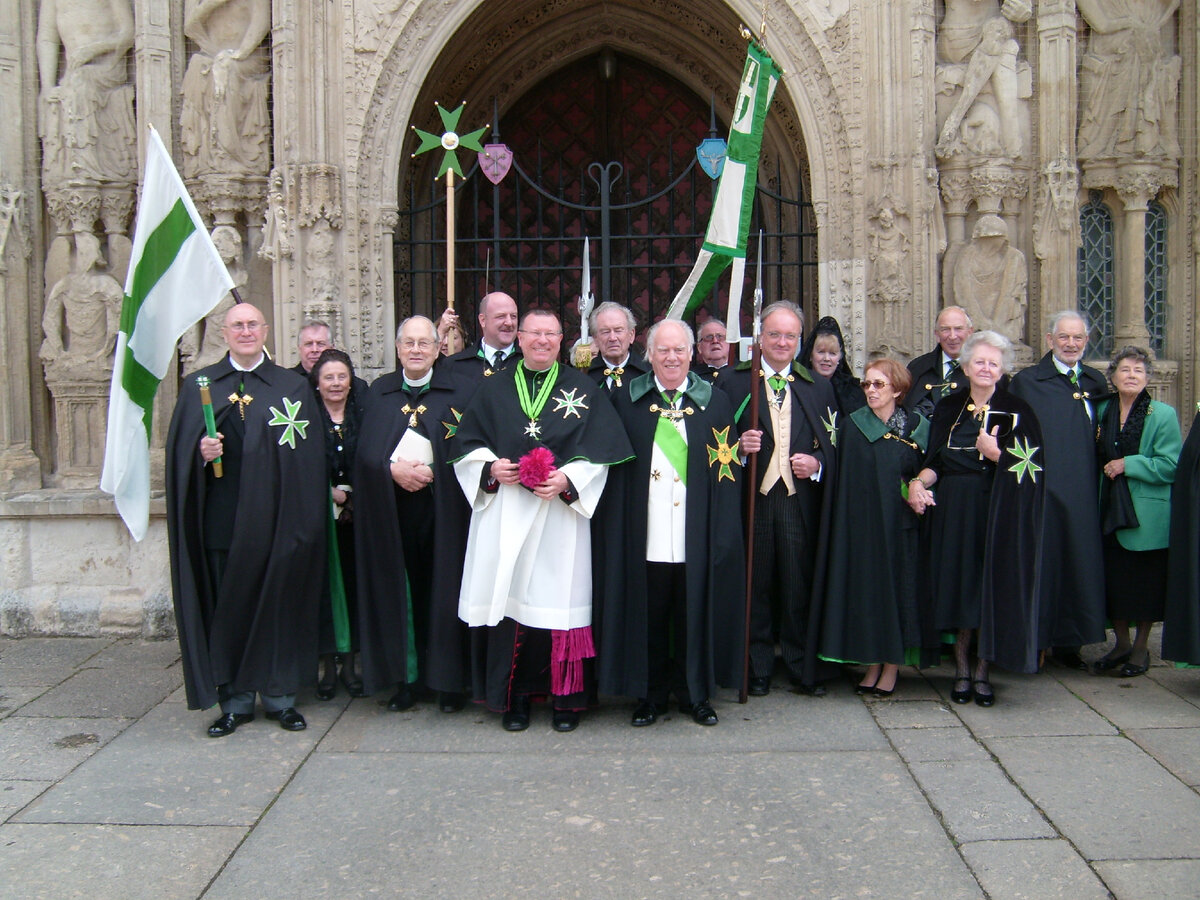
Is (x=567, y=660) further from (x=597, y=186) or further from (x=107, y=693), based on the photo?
(x=597, y=186)

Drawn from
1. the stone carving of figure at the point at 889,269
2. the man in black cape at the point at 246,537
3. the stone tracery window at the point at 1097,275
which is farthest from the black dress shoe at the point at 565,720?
the stone tracery window at the point at 1097,275

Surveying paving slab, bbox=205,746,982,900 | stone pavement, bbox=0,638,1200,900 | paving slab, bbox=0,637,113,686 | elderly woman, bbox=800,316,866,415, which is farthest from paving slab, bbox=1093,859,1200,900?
paving slab, bbox=0,637,113,686

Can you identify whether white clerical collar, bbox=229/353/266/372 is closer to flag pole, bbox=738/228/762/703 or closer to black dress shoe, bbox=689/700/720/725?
flag pole, bbox=738/228/762/703

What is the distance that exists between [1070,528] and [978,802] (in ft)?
6.23

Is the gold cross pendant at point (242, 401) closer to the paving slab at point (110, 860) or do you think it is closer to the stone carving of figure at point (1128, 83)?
the paving slab at point (110, 860)

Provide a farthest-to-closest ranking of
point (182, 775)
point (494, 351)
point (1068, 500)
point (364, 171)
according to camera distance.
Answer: point (364, 171) < point (494, 351) < point (1068, 500) < point (182, 775)

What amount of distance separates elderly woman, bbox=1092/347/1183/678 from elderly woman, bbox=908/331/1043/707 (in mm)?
754

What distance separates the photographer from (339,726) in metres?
5.11

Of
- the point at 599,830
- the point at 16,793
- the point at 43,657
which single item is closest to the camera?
the point at 599,830

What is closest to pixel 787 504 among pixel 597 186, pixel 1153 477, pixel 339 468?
pixel 1153 477

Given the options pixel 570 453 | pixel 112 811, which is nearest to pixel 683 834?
pixel 570 453

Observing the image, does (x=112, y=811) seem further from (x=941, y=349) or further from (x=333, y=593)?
(x=941, y=349)

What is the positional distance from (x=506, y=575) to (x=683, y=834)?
1.44 m

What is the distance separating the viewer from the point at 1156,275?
728 cm
